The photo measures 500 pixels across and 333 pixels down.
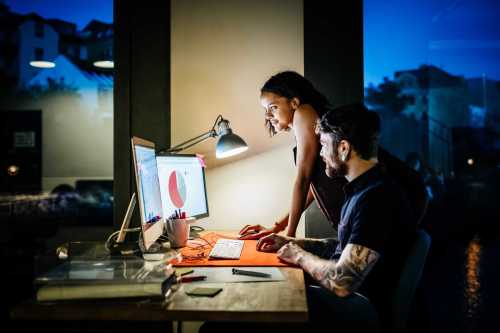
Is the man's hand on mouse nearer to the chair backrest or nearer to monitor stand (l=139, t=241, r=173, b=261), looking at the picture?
monitor stand (l=139, t=241, r=173, b=261)

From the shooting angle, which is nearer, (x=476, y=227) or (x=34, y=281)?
(x=34, y=281)

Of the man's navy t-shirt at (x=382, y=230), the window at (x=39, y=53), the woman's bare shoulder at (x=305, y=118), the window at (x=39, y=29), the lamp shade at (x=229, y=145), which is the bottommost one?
the man's navy t-shirt at (x=382, y=230)

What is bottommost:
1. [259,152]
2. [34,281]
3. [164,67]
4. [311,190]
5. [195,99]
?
[34,281]

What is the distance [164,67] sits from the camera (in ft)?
9.18

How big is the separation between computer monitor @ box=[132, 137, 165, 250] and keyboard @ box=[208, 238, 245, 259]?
26cm

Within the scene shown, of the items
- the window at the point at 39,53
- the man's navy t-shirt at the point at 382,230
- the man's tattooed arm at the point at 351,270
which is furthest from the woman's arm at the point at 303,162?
the window at the point at 39,53

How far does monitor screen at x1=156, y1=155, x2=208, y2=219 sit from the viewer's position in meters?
2.11

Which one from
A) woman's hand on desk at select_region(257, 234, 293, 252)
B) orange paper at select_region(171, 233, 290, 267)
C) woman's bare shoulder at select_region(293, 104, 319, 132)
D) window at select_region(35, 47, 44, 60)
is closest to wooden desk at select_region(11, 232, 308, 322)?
orange paper at select_region(171, 233, 290, 267)

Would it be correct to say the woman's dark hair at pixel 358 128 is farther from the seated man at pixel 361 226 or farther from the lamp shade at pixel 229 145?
the lamp shade at pixel 229 145

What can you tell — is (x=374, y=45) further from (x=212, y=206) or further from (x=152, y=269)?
(x=152, y=269)

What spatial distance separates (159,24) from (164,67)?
0.95ft

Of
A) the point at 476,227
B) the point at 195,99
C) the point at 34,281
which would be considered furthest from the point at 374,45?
the point at 34,281

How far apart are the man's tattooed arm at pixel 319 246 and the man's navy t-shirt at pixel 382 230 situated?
1.66 feet

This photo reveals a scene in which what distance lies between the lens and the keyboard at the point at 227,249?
1.72 metres
